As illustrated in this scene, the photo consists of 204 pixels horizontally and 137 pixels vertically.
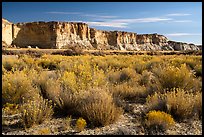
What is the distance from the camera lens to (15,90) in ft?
23.2

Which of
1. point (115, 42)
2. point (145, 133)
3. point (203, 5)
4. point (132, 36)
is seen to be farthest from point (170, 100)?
Result: point (132, 36)

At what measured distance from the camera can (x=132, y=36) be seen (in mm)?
121500

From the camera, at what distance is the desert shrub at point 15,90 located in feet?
22.7

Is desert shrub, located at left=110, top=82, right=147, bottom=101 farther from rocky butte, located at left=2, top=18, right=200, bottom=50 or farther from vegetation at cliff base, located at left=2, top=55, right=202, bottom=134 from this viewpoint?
rocky butte, located at left=2, top=18, right=200, bottom=50

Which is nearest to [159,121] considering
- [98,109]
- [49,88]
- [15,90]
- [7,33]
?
[98,109]

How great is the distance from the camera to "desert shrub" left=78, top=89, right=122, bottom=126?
18.1ft

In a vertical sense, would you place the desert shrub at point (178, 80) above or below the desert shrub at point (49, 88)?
above

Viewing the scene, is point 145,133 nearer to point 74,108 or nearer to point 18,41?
point 74,108

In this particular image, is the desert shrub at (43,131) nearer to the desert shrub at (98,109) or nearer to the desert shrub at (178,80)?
the desert shrub at (98,109)

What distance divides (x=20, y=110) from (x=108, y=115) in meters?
1.91

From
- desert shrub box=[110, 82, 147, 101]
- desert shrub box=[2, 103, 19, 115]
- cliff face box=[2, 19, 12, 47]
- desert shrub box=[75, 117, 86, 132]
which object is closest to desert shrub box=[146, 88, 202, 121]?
desert shrub box=[110, 82, 147, 101]

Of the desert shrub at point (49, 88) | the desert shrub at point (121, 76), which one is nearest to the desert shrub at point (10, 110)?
the desert shrub at point (49, 88)

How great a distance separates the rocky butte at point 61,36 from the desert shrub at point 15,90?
2493 inches

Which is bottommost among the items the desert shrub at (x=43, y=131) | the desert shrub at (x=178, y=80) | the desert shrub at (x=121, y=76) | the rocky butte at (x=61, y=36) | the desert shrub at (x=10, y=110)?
the desert shrub at (x=43, y=131)
